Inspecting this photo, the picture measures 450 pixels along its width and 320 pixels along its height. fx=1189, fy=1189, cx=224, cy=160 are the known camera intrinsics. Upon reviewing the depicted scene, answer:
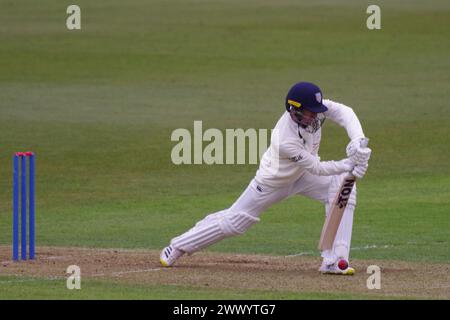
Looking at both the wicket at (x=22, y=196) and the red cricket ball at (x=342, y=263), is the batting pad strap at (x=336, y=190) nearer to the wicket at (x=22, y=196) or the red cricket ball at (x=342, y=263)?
the red cricket ball at (x=342, y=263)

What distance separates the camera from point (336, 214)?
1127 cm

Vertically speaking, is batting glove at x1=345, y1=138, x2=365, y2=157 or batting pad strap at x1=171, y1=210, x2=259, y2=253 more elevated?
batting glove at x1=345, y1=138, x2=365, y2=157

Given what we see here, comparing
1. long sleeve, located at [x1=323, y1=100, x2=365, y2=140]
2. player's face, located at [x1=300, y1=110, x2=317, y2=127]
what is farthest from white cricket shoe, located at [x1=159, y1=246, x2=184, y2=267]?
long sleeve, located at [x1=323, y1=100, x2=365, y2=140]

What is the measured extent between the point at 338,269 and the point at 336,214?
0.53 metres

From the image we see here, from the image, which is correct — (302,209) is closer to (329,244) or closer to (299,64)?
(329,244)

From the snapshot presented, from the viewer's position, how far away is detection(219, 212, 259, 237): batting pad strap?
11562mm

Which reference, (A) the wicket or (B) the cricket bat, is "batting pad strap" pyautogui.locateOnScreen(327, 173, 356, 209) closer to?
(B) the cricket bat

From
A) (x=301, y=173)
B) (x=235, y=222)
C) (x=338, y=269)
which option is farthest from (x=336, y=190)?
(x=235, y=222)

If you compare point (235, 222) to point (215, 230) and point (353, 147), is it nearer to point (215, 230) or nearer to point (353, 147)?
point (215, 230)

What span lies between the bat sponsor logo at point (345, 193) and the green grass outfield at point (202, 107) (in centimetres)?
153

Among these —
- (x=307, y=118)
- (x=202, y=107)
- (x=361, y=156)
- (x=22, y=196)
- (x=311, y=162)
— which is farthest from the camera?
(x=202, y=107)

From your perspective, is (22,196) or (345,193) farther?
(22,196)

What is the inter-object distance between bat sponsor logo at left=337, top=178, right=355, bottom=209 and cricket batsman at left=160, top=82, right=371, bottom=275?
0.27 feet

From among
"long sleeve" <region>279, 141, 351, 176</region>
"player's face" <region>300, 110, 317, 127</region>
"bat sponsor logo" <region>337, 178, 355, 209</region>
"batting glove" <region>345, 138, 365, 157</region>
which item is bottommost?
"bat sponsor logo" <region>337, 178, 355, 209</region>
